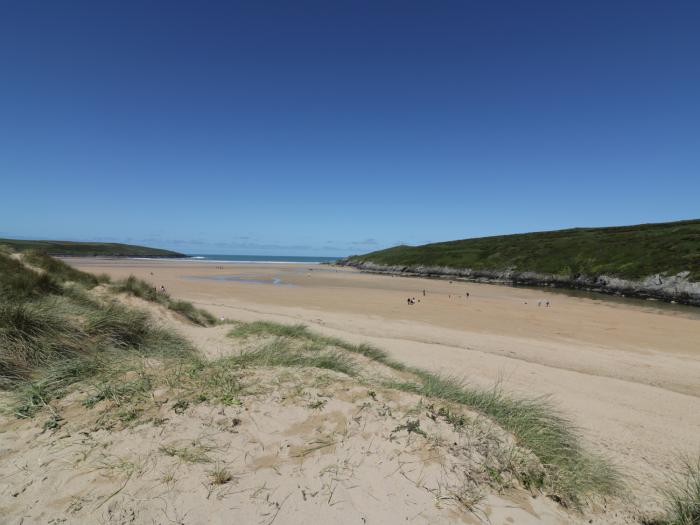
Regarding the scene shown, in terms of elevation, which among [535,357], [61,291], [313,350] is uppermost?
[61,291]

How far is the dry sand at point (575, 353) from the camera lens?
7270 millimetres

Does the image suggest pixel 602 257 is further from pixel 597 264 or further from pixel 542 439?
pixel 542 439

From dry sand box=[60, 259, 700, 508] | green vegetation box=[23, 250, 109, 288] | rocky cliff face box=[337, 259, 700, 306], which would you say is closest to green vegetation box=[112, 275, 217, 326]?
green vegetation box=[23, 250, 109, 288]

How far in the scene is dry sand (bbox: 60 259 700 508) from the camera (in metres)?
7.27

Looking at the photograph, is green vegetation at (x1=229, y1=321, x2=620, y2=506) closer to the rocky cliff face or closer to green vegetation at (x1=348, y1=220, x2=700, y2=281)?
the rocky cliff face

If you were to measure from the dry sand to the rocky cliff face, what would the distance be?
9.50 m

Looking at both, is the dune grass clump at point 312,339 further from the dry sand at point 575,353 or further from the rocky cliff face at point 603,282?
the rocky cliff face at point 603,282

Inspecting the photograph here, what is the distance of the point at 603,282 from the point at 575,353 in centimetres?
4265

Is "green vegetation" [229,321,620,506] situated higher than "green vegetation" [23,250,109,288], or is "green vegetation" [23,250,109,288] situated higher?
"green vegetation" [23,250,109,288]

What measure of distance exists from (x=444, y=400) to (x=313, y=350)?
159 inches

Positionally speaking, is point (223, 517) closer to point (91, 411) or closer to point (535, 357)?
point (91, 411)

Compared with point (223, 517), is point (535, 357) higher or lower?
lower

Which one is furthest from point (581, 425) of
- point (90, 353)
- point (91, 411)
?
point (90, 353)

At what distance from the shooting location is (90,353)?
21.0 feet
